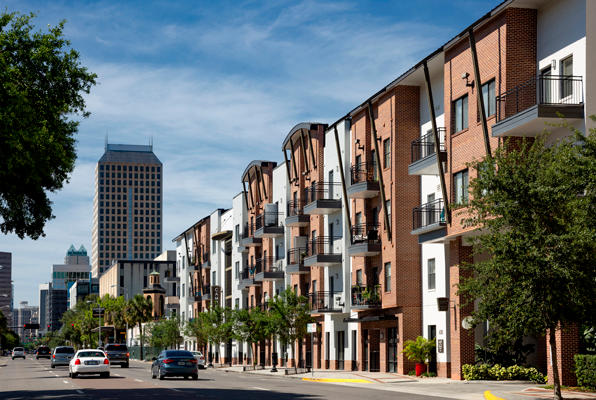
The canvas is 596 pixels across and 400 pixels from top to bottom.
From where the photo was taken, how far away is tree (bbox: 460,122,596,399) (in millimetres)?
22062

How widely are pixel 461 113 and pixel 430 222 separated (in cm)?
566

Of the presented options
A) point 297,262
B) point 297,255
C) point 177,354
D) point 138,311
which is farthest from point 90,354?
point 138,311

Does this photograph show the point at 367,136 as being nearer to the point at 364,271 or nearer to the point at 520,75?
the point at 364,271

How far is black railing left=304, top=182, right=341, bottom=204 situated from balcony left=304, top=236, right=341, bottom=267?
2.69 metres

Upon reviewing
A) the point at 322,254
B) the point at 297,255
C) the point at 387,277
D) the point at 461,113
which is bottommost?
the point at 387,277

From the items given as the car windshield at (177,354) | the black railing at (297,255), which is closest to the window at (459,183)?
the car windshield at (177,354)

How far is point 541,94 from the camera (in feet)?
105

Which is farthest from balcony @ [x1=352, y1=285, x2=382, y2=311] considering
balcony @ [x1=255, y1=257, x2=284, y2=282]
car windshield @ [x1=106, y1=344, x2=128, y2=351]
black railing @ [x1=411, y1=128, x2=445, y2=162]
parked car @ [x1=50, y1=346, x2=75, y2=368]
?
parked car @ [x1=50, y1=346, x2=75, y2=368]

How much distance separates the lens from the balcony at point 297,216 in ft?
204

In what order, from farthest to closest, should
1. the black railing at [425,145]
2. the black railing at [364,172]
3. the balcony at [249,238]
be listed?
the balcony at [249,238]
the black railing at [364,172]
the black railing at [425,145]

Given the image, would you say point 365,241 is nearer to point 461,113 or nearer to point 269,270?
point 461,113

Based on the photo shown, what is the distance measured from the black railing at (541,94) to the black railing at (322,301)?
942 inches

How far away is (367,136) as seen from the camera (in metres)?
50.4

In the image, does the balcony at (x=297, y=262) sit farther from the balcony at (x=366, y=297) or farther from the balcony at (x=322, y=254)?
the balcony at (x=366, y=297)
